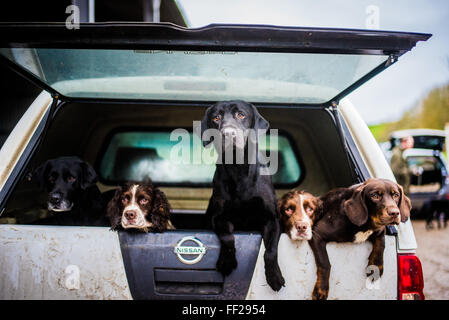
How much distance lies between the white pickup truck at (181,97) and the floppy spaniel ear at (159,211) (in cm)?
52

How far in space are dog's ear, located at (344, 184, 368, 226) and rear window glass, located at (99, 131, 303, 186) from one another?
176 cm

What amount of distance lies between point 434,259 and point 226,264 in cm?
657

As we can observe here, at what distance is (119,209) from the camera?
2.30m

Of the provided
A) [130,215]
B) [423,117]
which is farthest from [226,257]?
[423,117]

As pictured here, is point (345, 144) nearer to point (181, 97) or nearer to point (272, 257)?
point (272, 257)

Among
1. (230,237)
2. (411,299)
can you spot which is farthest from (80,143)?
(411,299)

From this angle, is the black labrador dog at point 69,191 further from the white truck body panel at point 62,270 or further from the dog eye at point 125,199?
the white truck body panel at point 62,270

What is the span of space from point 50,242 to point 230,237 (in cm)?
92

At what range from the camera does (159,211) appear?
2348 mm

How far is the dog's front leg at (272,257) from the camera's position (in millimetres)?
1664

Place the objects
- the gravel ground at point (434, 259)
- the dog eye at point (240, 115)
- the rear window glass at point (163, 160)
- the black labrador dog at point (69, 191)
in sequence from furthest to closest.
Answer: the gravel ground at point (434, 259), the rear window glass at point (163, 160), the black labrador dog at point (69, 191), the dog eye at point (240, 115)

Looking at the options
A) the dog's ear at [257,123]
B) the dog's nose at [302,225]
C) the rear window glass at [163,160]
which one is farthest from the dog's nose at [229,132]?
the rear window glass at [163,160]

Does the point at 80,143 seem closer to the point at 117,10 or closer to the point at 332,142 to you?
the point at 332,142

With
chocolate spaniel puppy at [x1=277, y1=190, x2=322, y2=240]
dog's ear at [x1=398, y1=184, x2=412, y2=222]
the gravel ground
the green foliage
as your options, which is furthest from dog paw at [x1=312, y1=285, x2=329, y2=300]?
the green foliage
